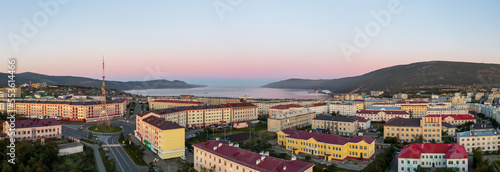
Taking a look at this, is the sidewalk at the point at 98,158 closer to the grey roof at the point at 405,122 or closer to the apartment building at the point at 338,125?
the apartment building at the point at 338,125

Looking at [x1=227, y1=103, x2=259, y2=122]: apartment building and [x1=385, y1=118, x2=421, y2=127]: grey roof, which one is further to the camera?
[x1=227, y1=103, x2=259, y2=122]: apartment building

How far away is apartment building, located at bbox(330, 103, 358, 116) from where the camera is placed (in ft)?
151

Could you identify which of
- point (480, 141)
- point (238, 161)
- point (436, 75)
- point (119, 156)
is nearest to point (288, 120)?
point (480, 141)

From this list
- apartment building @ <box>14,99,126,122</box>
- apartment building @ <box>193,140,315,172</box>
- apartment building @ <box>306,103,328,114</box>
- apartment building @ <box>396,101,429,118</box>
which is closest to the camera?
apartment building @ <box>193,140,315,172</box>

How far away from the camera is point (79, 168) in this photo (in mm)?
15867

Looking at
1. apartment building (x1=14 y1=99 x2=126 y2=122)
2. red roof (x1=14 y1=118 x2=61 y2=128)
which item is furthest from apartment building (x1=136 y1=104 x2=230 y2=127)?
apartment building (x1=14 y1=99 x2=126 y2=122)

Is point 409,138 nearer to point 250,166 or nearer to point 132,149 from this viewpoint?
point 250,166

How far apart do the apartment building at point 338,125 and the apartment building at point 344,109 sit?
15.5 m

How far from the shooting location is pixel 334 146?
783 inches

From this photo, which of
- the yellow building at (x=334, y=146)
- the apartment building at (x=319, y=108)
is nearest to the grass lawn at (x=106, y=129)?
the yellow building at (x=334, y=146)

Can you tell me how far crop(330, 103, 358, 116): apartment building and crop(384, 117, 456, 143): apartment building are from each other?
64.7 ft

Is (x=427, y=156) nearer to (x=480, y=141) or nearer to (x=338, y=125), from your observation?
(x=480, y=141)

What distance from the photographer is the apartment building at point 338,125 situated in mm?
29062

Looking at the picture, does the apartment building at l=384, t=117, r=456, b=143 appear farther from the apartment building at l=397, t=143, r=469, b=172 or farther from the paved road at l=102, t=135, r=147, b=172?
the paved road at l=102, t=135, r=147, b=172
